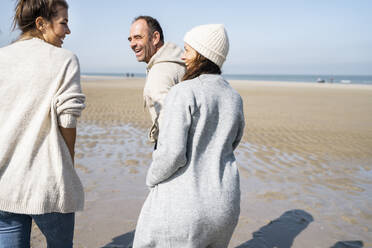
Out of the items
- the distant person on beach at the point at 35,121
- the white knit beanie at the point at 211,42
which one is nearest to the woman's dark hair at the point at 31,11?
the distant person on beach at the point at 35,121

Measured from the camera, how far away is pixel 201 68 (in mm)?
1861

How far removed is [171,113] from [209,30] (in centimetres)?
59

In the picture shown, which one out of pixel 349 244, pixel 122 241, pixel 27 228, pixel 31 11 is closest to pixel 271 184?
pixel 349 244

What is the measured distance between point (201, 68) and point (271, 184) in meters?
3.94

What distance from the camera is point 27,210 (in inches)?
66.4

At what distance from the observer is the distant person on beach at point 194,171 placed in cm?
166

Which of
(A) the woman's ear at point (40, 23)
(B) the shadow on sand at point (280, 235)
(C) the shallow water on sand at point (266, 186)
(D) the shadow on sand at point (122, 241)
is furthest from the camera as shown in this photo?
(C) the shallow water on sand at point (266, 186)

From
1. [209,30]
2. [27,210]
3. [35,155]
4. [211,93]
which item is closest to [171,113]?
[211,93]

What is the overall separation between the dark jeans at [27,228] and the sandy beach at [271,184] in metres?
1.69

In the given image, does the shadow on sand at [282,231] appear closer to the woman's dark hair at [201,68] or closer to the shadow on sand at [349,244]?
the shadow on sand at [349,244]

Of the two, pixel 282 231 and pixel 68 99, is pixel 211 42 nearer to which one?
pixel 68 99

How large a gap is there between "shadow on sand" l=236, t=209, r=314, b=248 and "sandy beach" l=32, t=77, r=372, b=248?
0.01 m

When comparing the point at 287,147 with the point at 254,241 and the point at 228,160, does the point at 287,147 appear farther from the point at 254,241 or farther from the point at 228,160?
the point at 228,160

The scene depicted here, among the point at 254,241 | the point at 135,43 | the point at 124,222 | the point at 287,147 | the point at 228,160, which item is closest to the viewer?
the point at 228,160
